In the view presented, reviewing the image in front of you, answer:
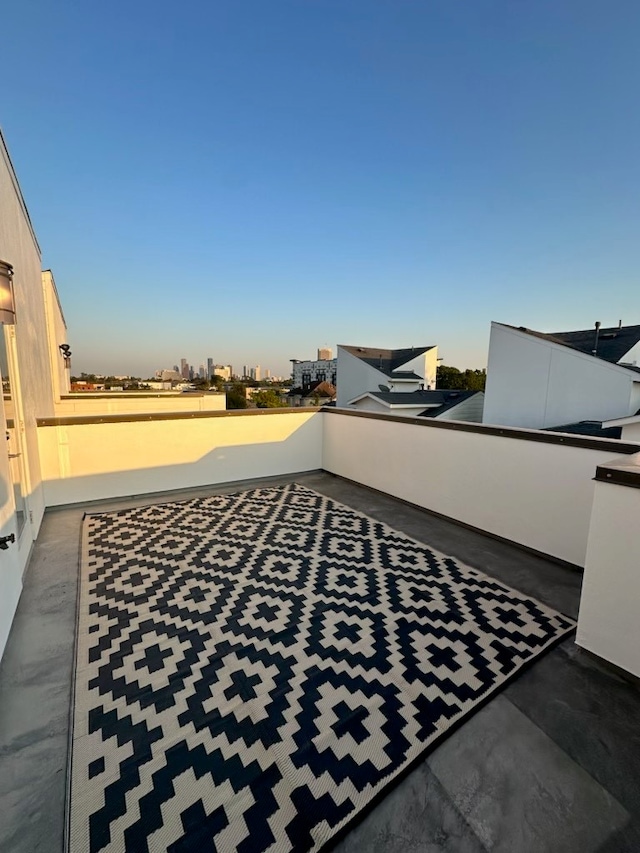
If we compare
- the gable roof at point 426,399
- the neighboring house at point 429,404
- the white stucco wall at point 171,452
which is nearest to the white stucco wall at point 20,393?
the white stucco wall at point 171,452

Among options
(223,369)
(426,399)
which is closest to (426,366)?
Answer: (426,399)

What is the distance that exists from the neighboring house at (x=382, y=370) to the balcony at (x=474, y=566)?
16735mm

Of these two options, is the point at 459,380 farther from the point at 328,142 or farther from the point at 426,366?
the point at 328,142

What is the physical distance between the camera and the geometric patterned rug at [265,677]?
117cm

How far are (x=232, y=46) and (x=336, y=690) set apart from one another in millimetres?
8163

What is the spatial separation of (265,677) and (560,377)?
1327 centimetres

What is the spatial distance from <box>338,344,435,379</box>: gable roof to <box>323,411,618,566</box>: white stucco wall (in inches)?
697

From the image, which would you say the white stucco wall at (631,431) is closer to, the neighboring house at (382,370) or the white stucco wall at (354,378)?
the neighboring house at (382,370)

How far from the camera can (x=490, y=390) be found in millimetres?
13852

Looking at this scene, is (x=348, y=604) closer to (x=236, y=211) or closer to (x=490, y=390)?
(x=236, y=211)

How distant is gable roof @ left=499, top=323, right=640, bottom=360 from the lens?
11.5 metres

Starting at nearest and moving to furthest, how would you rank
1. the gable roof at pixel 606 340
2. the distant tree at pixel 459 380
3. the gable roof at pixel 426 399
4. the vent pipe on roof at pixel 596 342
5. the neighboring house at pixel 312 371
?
1. the gable roof at pixel 606 340
2. the vent pipe on roof at pixel 596 342
3. the gable roof at pixel 426 399
4. the distant tree at pixel 459 380
5. the neighboring house at pixel 312 371

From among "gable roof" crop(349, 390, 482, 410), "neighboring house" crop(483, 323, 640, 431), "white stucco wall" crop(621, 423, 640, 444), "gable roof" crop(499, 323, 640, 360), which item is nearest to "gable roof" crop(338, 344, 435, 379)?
"gable roof" crop(349, 390, 482, 410)

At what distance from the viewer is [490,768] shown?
51.2 inches
